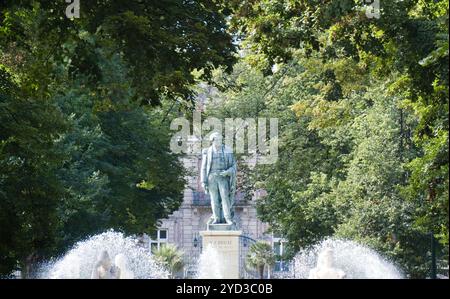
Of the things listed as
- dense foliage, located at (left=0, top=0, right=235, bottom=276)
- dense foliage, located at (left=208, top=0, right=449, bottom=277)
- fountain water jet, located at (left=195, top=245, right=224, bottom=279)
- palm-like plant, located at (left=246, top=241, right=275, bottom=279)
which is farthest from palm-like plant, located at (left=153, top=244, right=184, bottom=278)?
fountain water jet, located at (left=195, top=245, right=224, bottom=279)

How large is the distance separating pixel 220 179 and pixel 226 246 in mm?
1648

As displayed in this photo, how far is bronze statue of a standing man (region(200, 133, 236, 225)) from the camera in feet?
92.9

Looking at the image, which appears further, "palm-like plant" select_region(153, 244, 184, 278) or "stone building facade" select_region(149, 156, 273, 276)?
"stone building facade" select_region(149, 156, 273, 276)

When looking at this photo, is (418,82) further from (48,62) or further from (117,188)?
(117,188)

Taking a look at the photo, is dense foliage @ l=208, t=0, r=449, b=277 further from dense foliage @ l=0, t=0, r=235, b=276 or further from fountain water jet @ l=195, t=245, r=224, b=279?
fountain water jet @ l=195, t=245, r=224, b=279

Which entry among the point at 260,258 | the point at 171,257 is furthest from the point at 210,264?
the point at 260,258

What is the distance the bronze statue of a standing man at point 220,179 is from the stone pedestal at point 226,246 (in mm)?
512

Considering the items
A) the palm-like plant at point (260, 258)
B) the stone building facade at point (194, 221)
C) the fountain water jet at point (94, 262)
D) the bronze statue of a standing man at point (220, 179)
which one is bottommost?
the fountain water jet at point (94, 262)

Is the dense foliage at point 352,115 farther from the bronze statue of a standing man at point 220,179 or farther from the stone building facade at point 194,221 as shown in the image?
the stone building facade at point 194,221

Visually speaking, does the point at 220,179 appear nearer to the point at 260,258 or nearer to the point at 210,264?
the point at 210,264

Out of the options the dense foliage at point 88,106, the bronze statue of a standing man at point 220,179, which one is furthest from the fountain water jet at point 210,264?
the dense foliage at point 88,106

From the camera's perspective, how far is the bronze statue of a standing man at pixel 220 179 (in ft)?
92.9

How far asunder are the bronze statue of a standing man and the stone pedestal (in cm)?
51
